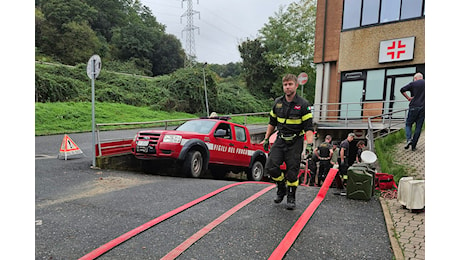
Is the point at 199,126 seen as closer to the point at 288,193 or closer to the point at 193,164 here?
the point at 193,164

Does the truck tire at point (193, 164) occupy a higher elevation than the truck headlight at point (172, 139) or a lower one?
lower

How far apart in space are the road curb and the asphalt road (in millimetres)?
61

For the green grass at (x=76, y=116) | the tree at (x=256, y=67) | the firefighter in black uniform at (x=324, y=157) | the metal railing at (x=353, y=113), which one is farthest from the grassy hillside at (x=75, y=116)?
the tree at (x=256, y=67)

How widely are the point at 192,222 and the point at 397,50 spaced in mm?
14246

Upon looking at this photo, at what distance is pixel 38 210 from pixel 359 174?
5081mm

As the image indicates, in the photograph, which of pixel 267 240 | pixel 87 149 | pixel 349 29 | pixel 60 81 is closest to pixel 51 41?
pixel 60 81

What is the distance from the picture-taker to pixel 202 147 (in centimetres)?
706

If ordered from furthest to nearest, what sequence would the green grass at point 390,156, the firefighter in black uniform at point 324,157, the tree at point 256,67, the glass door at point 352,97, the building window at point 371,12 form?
the tree at point 256,67, the glass door at point 352,97, the building window at point 371,12, the firefighter in black uniform at point 324,157, the green grass at point 390,156

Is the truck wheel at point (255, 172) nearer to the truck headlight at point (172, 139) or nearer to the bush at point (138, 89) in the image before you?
the truck headlight at point (172, 139)

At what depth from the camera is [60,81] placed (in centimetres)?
2141

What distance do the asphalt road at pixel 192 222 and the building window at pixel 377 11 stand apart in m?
12.6

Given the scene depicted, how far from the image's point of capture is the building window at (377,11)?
13.8 m

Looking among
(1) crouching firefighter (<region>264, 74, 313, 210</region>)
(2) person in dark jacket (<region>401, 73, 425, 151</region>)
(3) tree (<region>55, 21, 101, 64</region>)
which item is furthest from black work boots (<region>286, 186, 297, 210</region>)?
(3) tree (<region>55, 21, 101, 64</region>)

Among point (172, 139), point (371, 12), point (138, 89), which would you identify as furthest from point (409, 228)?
point (138, 89)
